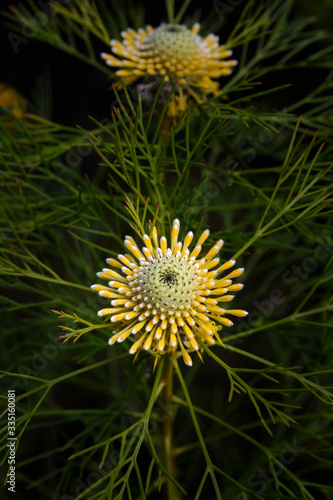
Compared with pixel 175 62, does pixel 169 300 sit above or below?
below

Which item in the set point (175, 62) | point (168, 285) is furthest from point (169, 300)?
point (175, 62)

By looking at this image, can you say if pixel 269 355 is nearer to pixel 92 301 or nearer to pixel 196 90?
pixel 92 301

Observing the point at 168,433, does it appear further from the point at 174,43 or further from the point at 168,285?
the point at 174,43

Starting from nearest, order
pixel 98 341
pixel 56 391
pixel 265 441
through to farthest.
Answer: pixel 98 341 → pixel 265 441 → pixel 56 391

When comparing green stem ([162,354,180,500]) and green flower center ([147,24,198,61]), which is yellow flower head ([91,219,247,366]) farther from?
green flower center ([147,24,198,61])

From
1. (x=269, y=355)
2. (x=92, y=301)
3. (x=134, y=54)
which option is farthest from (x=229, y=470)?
(x=134, y=54)
